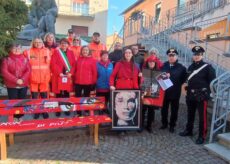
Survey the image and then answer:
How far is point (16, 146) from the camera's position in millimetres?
5051

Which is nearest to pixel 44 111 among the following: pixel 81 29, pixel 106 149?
pixel 106 149

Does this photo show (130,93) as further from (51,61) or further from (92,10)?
(92,10)

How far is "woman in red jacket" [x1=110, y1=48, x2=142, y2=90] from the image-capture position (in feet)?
17.9

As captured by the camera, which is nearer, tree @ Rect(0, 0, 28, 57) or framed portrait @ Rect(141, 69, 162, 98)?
tree @ Rect(0, 0, 28, 57)

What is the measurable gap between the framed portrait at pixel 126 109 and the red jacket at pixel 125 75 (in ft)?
0.42

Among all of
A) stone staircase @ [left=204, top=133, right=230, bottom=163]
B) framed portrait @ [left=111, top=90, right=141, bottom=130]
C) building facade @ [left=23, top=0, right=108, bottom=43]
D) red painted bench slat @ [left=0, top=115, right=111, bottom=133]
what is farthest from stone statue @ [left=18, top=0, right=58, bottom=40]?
building facade @ [left=23, top=0, right=108, bottom=43]

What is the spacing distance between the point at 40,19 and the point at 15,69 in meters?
5.34

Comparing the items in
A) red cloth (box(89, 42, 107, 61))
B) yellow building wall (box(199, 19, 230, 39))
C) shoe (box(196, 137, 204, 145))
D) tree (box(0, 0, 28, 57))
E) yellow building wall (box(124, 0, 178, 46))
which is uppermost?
yellow building wall (box(124, 0, 178, 46))

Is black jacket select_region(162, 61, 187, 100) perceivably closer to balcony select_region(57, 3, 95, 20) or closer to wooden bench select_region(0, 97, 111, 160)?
wooden bench select_region(0, 97, 111, 160)

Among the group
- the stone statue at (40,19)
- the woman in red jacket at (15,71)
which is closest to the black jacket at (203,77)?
the woman in red jacket at (15,71)

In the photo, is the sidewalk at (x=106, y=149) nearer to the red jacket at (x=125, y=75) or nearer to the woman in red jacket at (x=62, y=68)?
the woman in red jacket at (x=62, y=68)

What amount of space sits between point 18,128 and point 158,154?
2.37 m

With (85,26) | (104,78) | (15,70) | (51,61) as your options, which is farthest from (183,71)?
(85,26)

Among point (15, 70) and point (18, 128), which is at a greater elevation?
point (15, 70)
